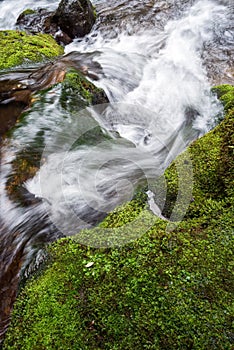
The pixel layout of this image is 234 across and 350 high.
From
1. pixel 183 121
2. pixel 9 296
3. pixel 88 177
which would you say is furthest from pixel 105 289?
pixel 183 121

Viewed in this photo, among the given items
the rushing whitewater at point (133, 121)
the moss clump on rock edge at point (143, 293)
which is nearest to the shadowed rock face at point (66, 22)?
the rushing whitewater at point (133, 121)

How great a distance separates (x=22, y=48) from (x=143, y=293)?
8.32 meters

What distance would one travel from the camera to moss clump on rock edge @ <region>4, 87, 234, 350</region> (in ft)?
7.27

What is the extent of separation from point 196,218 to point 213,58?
24.0 ft

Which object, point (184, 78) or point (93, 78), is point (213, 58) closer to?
point (184, 78)

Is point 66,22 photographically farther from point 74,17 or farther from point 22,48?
point 22,48

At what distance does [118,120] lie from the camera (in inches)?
267

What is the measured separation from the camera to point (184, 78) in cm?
820

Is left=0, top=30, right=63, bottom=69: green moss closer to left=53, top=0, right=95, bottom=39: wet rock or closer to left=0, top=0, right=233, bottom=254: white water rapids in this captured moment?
left=0, top=0, right=233, bottom=254: white water rapids

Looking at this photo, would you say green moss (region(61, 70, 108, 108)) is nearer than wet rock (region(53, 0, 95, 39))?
Yes

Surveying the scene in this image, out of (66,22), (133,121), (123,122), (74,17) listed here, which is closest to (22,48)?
(66,22)

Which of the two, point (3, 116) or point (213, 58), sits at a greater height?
point (3, 116)

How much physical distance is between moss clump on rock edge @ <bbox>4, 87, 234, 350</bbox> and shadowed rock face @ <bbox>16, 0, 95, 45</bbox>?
9.95 m

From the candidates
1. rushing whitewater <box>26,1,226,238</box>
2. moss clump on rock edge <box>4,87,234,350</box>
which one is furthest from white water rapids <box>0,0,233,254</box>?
moss clump on rock edge <box>4,87,234,350</box>
